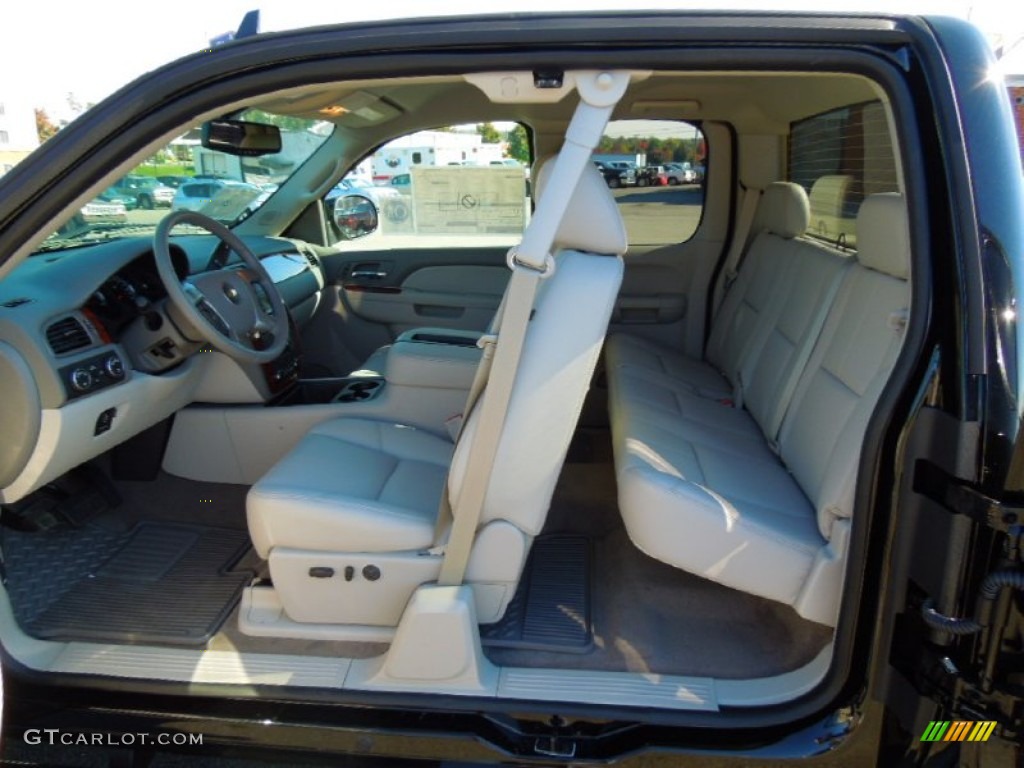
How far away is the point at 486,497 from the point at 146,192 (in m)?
1.78

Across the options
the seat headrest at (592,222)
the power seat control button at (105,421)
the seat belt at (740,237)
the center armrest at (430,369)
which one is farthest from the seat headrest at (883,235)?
the power seat control button at (105,421)

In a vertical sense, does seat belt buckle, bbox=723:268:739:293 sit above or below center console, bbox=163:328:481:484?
above

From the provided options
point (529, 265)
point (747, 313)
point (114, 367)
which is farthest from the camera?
point (747, 313)

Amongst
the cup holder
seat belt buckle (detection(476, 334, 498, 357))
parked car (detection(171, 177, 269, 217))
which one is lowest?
the cup holder

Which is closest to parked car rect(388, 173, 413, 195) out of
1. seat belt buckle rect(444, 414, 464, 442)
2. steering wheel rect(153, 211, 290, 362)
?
steering wheel rect(153, 211, 290, 362)

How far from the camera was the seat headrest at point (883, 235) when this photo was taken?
1.63m

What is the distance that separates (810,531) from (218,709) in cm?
124

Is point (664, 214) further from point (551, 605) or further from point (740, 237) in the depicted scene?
point (551, 605)

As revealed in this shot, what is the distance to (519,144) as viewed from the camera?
10.8 ft

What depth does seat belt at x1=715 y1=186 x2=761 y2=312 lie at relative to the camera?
321cm

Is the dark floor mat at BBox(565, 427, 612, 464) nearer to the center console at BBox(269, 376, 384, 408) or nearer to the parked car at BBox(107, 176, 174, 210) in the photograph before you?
the center console at BBox(269, 376, 384, 408)

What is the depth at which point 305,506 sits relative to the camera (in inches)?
63.2

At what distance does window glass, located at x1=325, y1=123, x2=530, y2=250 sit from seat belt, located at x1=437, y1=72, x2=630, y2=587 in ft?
6.67
